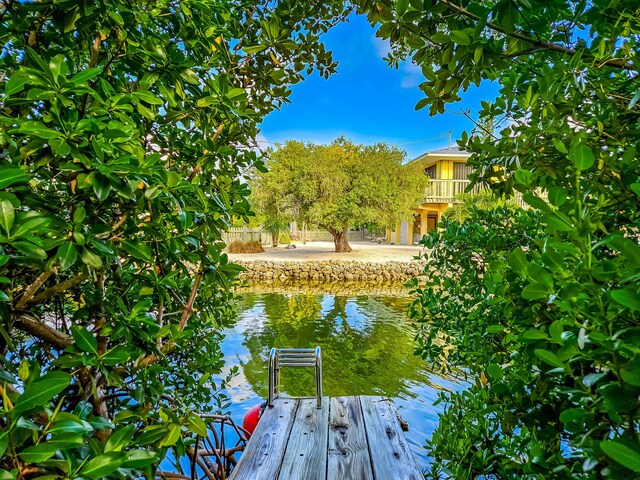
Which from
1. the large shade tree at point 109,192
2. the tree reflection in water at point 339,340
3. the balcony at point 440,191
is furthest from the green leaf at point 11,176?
the balcony at point 440,191

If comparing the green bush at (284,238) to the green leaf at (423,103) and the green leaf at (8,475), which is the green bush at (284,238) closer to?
the green leaf at (423,103)

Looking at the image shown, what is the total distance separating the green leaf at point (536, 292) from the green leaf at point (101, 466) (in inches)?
29.6

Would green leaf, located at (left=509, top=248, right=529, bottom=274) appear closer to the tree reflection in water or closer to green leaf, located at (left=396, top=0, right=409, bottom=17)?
green leaf, located at (left=396, top=0, right=409, bottom=17)

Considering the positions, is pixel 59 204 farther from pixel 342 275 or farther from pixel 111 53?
pixel 342 275

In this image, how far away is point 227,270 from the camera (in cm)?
127

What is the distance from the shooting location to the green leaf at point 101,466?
1.96 ft

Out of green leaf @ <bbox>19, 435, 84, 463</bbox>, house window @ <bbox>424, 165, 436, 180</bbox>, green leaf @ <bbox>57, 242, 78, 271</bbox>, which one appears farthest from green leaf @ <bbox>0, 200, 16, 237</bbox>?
house window @ <bbox>424, 165, 436, 180</bbox>

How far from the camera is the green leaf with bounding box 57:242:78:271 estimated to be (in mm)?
741

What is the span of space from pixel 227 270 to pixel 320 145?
50.9 feet

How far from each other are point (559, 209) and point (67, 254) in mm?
985

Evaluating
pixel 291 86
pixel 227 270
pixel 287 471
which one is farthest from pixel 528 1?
pixel 287 471

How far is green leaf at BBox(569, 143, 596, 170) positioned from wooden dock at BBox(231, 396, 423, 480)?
167 centimetres

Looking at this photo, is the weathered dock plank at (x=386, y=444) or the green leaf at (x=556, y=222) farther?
the weathered dock plank at (x=386, y=444)

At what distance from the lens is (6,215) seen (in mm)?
617
